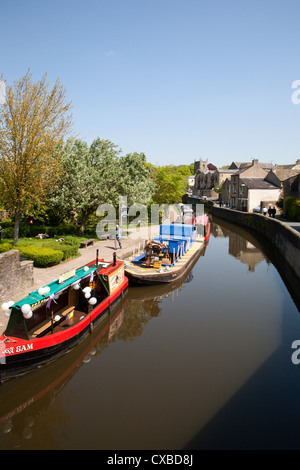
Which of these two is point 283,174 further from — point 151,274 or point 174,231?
point 151,274

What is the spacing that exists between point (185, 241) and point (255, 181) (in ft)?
131

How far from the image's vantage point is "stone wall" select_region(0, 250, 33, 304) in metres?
12.8

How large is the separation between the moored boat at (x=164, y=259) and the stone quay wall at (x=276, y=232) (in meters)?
7.22

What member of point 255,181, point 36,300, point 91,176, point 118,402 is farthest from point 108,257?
point 255,181

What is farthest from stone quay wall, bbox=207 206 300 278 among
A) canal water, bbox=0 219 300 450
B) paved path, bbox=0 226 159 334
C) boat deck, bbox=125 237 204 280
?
paved path, bbox=0 226 159 334

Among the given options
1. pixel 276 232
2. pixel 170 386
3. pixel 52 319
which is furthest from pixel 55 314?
pixel 276 232

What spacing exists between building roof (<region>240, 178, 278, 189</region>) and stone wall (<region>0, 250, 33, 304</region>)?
4693cm

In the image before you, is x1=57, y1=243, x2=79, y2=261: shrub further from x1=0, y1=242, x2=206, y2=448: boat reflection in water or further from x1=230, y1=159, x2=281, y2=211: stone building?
x1=230, y1=159, x2=281, y2=211: stone building

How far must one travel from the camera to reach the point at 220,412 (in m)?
7.88

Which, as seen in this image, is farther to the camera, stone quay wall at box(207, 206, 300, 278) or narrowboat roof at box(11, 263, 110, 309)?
stone quay wall at box(207, 206, 300, 278)

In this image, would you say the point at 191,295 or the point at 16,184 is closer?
the point at 191,295

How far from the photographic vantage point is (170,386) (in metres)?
8.80

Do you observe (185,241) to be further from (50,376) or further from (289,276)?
(50,376)

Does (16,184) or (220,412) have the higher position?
(16,184)
